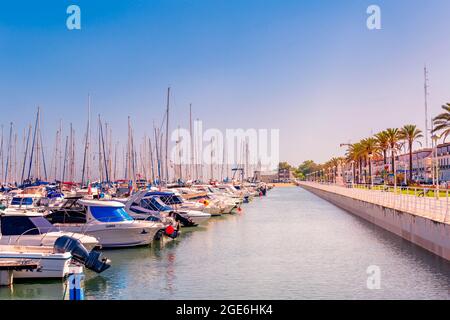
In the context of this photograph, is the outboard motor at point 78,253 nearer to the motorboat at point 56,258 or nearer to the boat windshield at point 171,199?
the motorboat at point 56,258

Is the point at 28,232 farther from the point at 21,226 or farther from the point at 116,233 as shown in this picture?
the point at 116,233

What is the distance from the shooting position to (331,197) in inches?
3883

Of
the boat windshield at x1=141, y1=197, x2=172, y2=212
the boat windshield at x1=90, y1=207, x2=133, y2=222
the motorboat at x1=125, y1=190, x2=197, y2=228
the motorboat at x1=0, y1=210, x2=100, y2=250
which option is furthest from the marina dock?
the boat windshield at x1=141, y1=197, x2=172, y2=212

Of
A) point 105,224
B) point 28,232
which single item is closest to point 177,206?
point 105,224

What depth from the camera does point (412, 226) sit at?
34812mm

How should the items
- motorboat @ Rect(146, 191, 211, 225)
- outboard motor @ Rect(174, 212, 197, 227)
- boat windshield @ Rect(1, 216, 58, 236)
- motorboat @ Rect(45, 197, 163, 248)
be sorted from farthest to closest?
1. motorboat @ Rect(146, 191, 211, 225)
2. outboard motor @ Rect(174, 212, 197, 227)
3. motorboat @ Rect(45, 197, 163, 248)
4. boat windshield @ Rect(1, 216, 58, 236)

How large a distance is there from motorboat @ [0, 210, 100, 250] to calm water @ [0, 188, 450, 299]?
2461 mm

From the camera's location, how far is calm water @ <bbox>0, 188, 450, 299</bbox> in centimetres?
A: 2173

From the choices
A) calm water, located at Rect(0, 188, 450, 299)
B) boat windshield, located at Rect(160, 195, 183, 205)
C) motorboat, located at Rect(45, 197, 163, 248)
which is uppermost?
boat windshield, located at Rect(160, 195, 183, 205)

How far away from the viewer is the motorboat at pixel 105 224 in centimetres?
3206

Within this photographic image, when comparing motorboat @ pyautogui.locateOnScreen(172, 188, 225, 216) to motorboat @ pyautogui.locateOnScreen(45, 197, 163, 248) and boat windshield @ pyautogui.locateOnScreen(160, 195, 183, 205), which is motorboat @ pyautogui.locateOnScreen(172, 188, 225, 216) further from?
motorboat @ pyautogui.locateOnScreen(45, 197, 163, 248)
